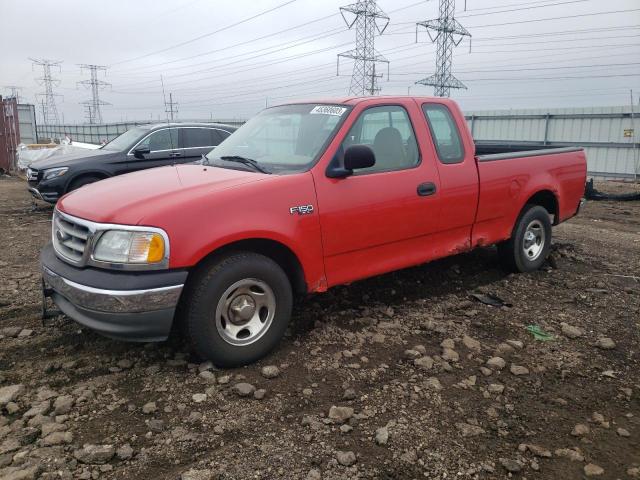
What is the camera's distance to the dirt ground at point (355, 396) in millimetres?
2635

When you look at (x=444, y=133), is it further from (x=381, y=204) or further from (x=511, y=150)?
(x=511, y=150)

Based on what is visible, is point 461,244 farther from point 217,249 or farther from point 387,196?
point 217,249

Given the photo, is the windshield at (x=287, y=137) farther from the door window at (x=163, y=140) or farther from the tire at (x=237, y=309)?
the door window at (x=163, y=140)

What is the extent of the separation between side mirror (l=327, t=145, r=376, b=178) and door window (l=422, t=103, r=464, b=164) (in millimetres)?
1112

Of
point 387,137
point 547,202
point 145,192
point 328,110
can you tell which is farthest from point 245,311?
point 547,202

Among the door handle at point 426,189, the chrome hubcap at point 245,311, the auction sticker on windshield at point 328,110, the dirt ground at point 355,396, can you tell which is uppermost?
the auction sticker on windshield at point 328,110

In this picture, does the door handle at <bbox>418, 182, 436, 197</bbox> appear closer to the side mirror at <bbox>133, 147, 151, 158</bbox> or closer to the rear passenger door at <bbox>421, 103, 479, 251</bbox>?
the rear passenger door at <bbox>421, 103, 479, 251</bbox>

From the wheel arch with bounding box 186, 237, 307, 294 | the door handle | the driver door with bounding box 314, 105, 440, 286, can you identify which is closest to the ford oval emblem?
the wheel arch with bounding box 186, 237, 307, 294

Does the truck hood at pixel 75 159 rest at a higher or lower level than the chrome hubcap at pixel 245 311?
higher

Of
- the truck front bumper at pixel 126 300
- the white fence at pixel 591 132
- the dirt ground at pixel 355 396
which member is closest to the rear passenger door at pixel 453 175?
the dirt ground at pixel 355 396

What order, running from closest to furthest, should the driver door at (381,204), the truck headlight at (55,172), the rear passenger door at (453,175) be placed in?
the driver door at (381,204)
the rear passenger door at (453,175)
the truck headlight at (55,172)

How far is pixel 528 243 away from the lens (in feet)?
18.8

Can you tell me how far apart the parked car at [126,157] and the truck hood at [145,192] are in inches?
219

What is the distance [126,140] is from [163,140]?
2.46 ft
